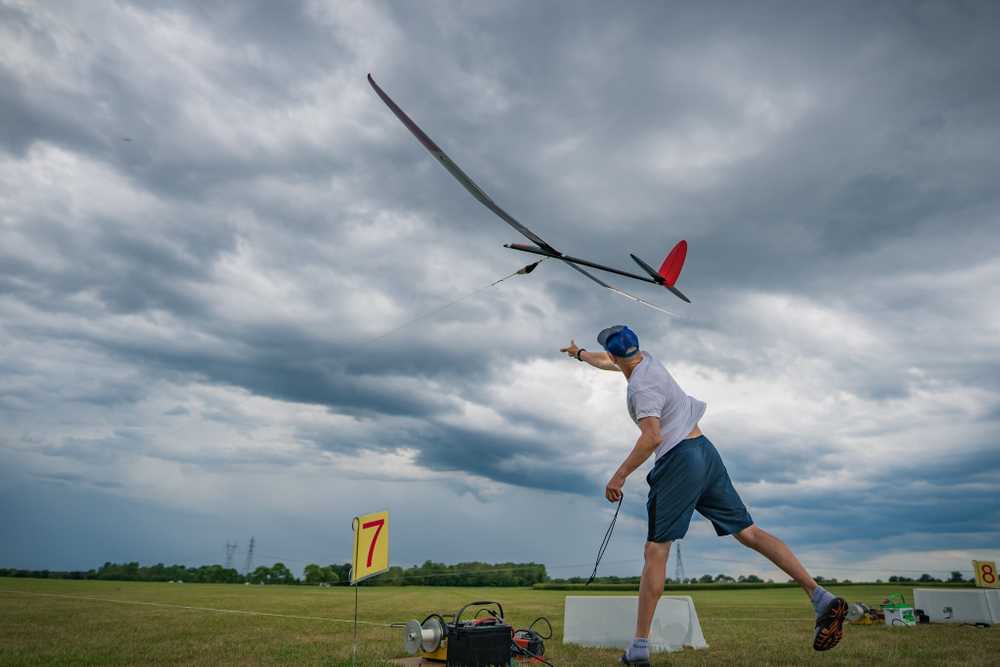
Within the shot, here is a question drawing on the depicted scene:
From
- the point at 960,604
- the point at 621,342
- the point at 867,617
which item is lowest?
the point at 867,617

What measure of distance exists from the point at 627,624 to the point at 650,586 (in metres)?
2.01

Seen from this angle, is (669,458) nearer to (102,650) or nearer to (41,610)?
(102,650)

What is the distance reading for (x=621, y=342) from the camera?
5273 millimetres

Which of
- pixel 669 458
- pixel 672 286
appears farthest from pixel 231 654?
pixel 672 286

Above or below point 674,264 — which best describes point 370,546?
below

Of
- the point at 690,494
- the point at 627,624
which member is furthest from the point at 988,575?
the point at 690,494

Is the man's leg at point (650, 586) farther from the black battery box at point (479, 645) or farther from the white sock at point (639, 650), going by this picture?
the black battery box at point (479, 645)

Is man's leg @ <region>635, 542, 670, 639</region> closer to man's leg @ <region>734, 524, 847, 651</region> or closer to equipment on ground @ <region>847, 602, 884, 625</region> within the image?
man's leg @ <region>734, 524, 847, 651</region>

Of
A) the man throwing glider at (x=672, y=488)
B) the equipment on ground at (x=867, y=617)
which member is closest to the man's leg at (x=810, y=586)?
the man throwing glider at (x=672, y=488)

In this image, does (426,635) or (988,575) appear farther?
(988,575)

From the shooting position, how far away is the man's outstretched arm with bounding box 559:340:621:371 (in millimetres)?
5984

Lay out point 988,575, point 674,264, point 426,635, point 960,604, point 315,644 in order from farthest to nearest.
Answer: point 988,575
point 960,604
point 674,264
point 315,644
point 426,635

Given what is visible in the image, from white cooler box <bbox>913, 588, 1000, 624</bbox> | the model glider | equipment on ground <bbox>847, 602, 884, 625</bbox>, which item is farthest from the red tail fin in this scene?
white cooler box <bbox>913, 588, 1000, 624</bbox>

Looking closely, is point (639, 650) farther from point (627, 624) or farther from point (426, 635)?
point (627, 624)
